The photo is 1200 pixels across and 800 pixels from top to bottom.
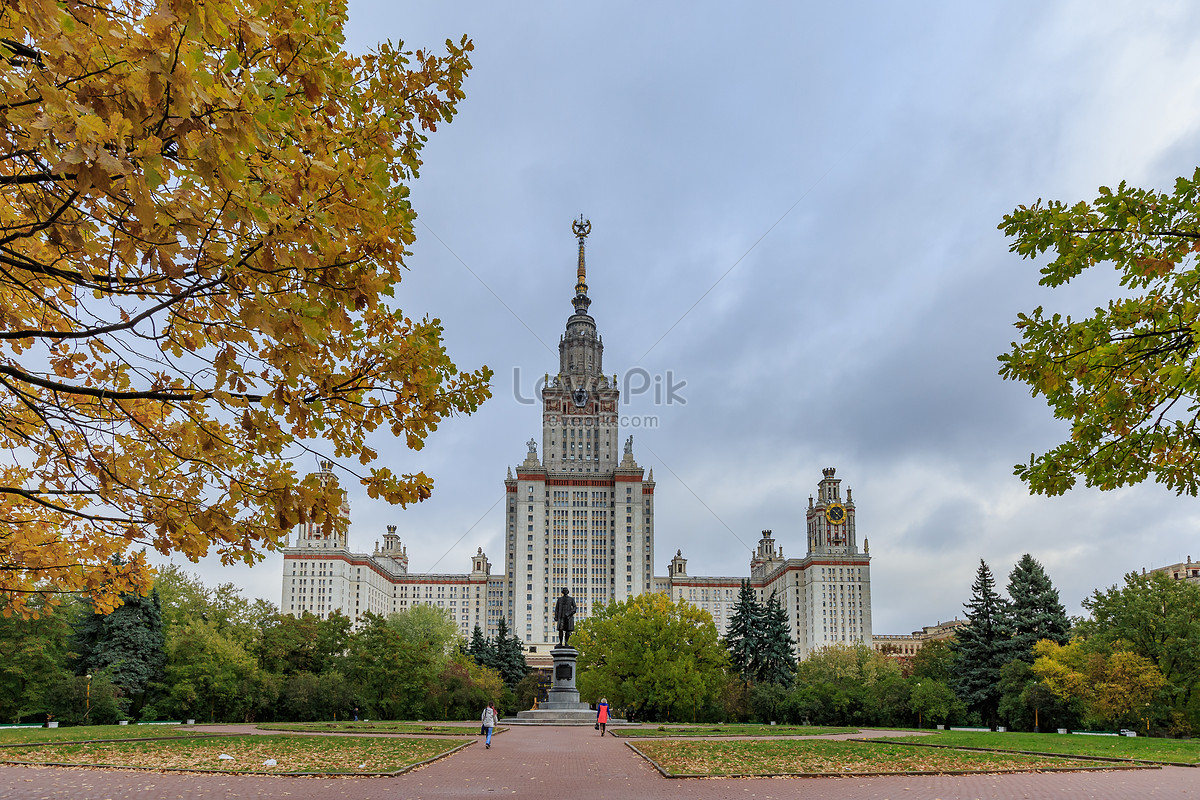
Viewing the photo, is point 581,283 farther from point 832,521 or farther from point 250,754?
point 250,754

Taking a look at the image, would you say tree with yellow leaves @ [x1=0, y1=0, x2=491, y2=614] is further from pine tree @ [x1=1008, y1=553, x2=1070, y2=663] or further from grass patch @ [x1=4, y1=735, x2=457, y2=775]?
pine tree @ [x1=1008, y1=553, x2=1070, y2=663]

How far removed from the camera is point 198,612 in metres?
53.2

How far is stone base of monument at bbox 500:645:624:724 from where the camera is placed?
38750 mm

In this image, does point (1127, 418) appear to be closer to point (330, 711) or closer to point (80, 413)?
point (80, 413)

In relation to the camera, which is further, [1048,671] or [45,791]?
[1048,671]

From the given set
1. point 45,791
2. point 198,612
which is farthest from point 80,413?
point 198,612

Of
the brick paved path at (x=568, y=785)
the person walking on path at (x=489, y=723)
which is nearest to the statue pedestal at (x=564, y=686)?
the person walking on path at (x=489, y=723)

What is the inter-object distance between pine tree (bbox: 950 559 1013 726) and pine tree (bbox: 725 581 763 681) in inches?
538

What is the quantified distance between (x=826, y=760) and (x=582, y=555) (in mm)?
119679

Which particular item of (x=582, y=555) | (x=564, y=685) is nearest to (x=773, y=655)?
(x=564, y=685)

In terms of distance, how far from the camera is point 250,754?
1895cm

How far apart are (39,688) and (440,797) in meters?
34.7

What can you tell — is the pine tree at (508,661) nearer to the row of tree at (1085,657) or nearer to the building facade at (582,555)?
the row of tree at (1085,657)

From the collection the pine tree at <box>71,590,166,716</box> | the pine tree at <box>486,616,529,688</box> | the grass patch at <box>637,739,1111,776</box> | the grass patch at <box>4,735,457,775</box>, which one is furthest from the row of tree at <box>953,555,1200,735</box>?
the pine tree at <box>71,590,166,716</box>
